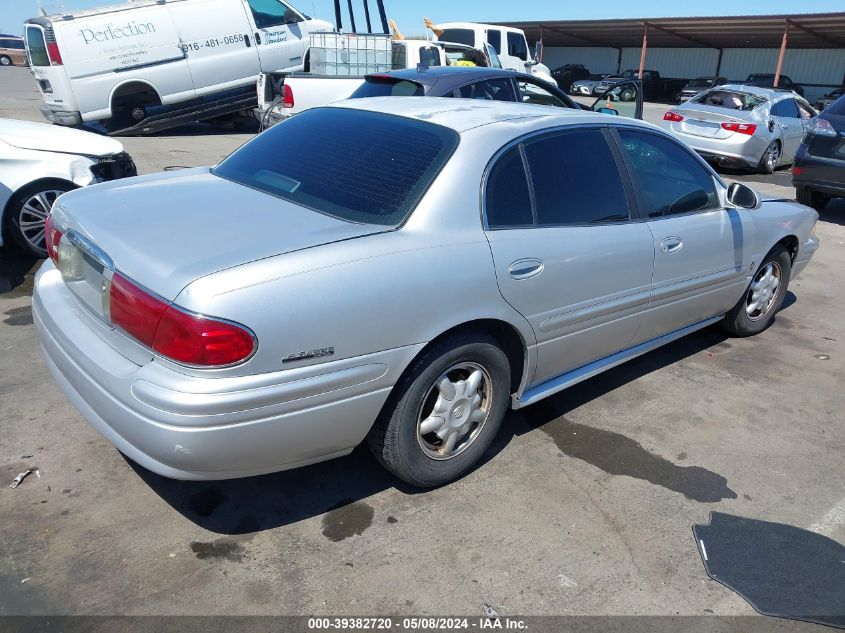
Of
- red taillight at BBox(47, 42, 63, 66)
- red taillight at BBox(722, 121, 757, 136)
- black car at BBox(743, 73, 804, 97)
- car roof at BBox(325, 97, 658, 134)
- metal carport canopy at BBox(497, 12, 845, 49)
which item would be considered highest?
car roof at BBox(325, 97, 658, 134)

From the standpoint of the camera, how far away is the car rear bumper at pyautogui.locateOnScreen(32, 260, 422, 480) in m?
2.31

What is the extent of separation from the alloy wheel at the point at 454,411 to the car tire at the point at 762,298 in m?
2.59

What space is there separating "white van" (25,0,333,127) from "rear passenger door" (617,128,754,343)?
35.0ft

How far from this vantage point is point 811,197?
9273mm

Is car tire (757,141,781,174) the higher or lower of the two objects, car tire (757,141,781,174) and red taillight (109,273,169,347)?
the lower

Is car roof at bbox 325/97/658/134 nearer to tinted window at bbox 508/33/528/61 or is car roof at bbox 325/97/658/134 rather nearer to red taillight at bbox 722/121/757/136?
red taillight at bbox 722/121/757/136

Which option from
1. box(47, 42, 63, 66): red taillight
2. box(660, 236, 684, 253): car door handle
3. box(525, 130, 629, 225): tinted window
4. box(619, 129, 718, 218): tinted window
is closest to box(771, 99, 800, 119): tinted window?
box(619, 129, 718, 218): tinted window

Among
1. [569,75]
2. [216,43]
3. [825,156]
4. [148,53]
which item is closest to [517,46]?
[216,43]

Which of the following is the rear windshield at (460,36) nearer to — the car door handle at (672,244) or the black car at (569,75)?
the car door handle at (672,244)

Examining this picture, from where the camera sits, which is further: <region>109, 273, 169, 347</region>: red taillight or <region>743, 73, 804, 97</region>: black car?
<region>743, 73, 804, 97</region>: black car

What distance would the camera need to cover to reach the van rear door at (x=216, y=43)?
12242 millimetres

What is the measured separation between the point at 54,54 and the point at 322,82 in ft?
16.1

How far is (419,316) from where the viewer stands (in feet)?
8.79

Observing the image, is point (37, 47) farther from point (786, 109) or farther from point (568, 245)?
point (786, 109)
